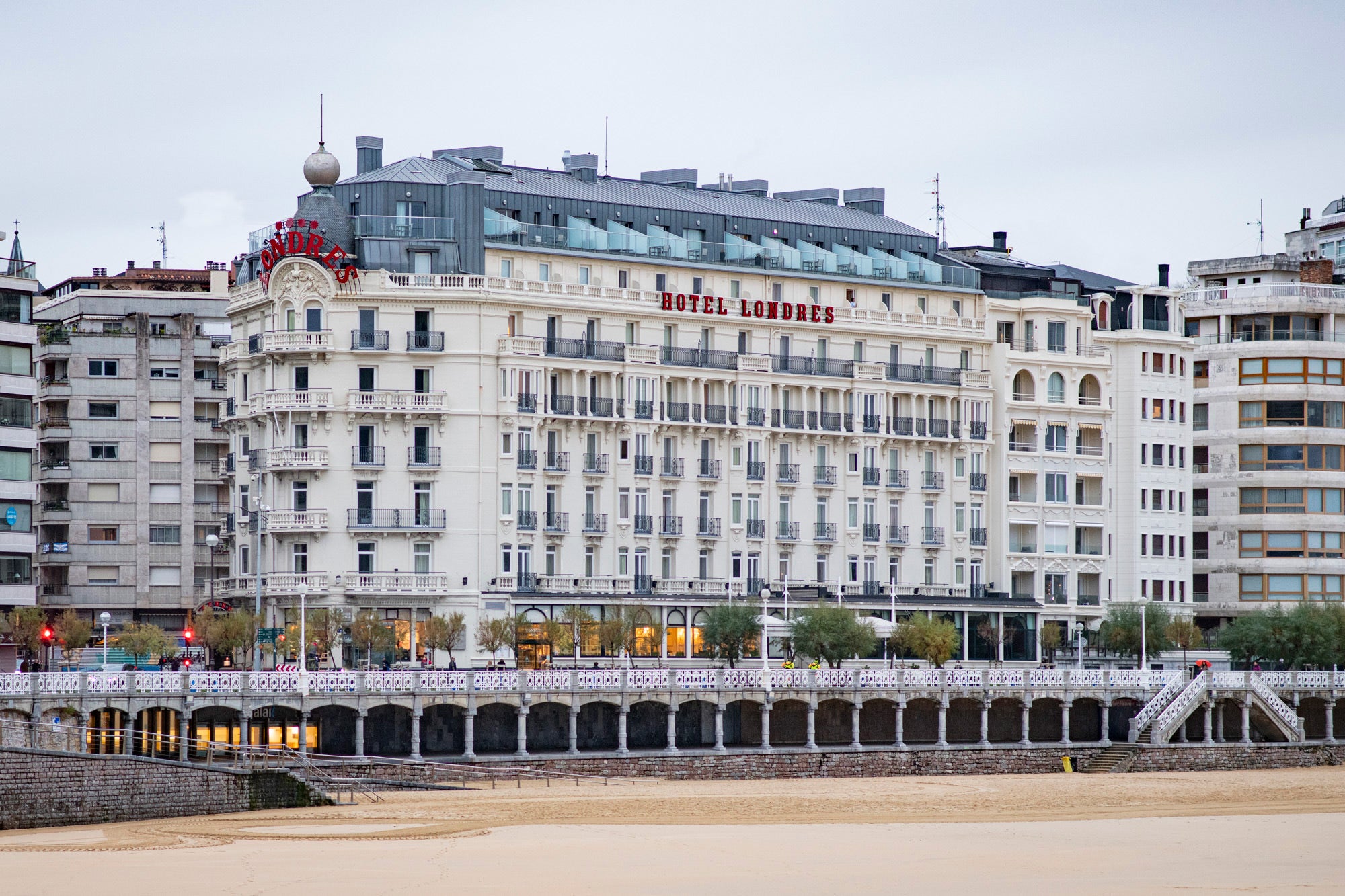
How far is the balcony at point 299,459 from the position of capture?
120 metres

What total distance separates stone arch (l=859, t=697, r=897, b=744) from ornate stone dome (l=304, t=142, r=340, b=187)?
1442 inches

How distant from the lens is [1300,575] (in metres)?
145

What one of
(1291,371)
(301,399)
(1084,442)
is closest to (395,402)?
(301,399)

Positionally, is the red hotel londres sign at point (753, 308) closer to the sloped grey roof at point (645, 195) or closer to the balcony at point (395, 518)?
the sloped grey roof at point (645, 195)

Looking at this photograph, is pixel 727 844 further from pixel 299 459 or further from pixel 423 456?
pixel 299 459

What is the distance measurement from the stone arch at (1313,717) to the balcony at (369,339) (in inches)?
1853

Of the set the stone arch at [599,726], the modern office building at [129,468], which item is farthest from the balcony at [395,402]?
the stone arch at [599,726]

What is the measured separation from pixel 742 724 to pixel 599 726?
24.2ft

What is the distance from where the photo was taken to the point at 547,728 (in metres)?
106

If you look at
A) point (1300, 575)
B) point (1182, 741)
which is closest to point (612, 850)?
point (1182, 741)

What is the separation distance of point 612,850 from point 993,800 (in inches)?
961

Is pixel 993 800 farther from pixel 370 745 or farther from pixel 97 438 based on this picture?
pixel 97 438

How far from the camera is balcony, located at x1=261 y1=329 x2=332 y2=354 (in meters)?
121

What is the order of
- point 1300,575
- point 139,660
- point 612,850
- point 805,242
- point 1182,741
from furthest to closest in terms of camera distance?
point 1300,575 → point 805,242 → point 139,660 → point 1182,741 → point 612,850
